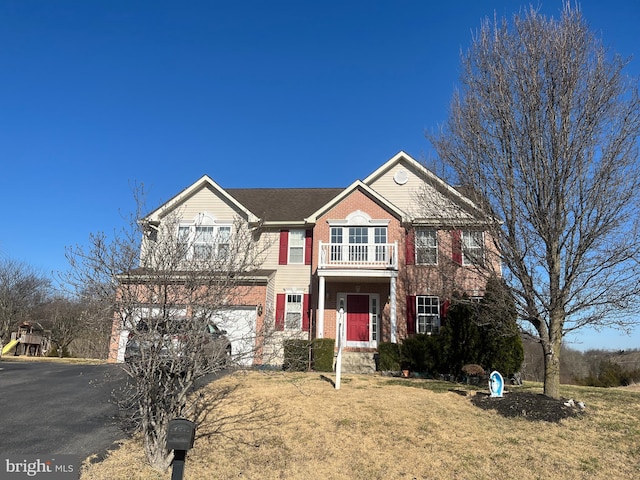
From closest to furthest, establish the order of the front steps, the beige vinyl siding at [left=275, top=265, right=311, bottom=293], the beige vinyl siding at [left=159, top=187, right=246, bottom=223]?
the front steps, the beige vinyl siding at [left=275, top=265, right=311, bottom=293], the beige vinyl siding at [left=159, top=187, right=246, bottom=223]

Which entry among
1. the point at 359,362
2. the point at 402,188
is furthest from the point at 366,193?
the point at 359,362

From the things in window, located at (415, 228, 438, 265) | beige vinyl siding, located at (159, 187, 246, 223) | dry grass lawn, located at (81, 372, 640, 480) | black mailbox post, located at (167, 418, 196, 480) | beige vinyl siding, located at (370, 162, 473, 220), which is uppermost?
beige vinyl siding, located at (370, 162, 473, 220)

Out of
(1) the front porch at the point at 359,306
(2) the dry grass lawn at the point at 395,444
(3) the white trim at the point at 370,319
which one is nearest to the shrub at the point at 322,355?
(1) the front porch at the point at 359,306

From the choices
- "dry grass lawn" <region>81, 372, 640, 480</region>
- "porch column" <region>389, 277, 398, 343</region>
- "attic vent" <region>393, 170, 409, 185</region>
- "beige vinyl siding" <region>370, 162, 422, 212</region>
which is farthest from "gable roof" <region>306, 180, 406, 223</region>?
"dry grass lawn" <region>81, 372, 640, 480</region>

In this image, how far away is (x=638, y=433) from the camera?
8055mm

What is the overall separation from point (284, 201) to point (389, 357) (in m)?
10.1

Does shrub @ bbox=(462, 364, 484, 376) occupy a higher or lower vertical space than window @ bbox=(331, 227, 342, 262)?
lower

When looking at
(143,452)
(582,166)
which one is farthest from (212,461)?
(582,166)

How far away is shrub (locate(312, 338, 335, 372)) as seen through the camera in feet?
49.4

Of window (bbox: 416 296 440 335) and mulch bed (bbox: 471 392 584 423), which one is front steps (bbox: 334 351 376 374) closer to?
window (bbox: 416 296 440 335)

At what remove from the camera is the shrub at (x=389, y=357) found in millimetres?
15328

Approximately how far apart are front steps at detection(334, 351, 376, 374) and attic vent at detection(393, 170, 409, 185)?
26.5ft

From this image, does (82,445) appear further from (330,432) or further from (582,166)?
(582,166)

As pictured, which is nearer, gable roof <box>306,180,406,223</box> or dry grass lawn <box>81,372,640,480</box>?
dry grass lawn <box>81,372,640,480</box>
